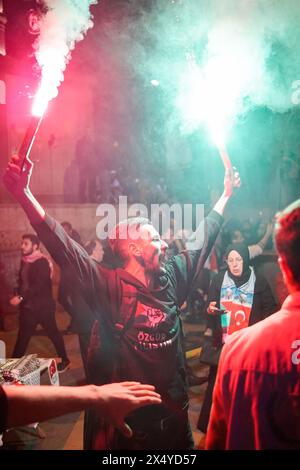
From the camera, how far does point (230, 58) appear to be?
4801 millimetres

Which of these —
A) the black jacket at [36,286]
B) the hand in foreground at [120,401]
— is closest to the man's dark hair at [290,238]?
the hand in foreground at [120,401]

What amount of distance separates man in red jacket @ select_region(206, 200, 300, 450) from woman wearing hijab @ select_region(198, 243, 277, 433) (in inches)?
86.7

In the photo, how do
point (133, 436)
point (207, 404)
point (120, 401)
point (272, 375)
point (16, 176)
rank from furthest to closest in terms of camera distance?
point (207, 404) → point (133, 436) → point (16, 176) → point (120, 401) → point (272, 375)

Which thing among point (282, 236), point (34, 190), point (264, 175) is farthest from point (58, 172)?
point (282, 236)

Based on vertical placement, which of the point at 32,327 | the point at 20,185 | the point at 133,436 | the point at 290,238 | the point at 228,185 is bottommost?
the point at 133,436

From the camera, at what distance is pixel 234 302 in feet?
13.3

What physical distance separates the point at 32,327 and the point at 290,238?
485 cm

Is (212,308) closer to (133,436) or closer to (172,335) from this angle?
(172,335)

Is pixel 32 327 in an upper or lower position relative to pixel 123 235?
lower

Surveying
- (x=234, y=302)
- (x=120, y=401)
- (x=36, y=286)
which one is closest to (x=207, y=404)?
(x=234, y=302)

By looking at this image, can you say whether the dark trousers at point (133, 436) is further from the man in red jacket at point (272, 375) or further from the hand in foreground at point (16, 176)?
the hand in foreground at point (16, 176)

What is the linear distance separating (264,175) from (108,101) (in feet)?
22.8

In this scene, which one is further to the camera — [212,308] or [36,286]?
[36,286]
